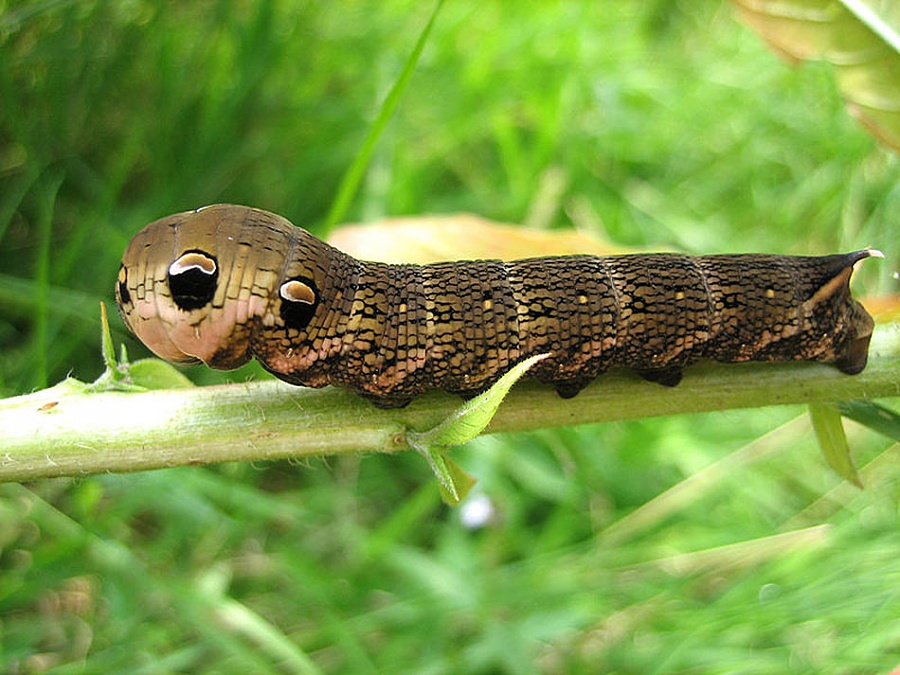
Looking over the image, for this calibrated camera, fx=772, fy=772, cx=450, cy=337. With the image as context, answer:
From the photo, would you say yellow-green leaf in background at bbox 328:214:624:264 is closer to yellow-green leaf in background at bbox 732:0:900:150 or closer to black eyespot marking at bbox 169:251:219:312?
yellow-green leaf in background at bbox 732:0:900:150

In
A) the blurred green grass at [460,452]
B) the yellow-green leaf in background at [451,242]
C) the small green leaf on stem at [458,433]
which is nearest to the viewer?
the small green leaf on stem at [458,433]

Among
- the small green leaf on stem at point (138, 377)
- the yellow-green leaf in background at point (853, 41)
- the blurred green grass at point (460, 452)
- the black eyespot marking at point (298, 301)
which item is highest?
the yellow-green leaf in background at point (853, 41)

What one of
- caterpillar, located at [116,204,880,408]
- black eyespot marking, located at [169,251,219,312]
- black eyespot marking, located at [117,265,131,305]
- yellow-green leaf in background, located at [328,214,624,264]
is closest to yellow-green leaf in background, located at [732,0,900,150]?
caterpillar, located at [116,204,880,408]

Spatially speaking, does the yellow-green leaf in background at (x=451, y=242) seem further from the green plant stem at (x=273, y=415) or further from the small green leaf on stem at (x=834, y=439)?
the small green leaf on stem at (x=834, y=439)

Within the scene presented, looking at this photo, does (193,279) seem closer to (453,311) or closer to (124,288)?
(124,288)

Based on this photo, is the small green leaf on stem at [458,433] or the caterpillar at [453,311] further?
the caterpillar at [453,311]

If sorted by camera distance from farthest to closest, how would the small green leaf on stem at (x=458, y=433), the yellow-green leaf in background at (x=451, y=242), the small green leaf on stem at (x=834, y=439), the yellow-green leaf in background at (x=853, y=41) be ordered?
the yellow-green leaf in background at (x=451, y=242), the yellow-green leaf in background at (x=853, y=41), the small green leaf on stem at (x=834, y=439), the small green leaf on stem at (x=458, y=433)

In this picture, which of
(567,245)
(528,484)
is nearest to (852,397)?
(567,245)

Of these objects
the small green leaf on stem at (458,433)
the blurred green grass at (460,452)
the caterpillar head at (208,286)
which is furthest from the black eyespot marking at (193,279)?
the blurred green grass at (460,452)

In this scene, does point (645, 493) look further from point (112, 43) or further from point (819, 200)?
point (112, 43)
